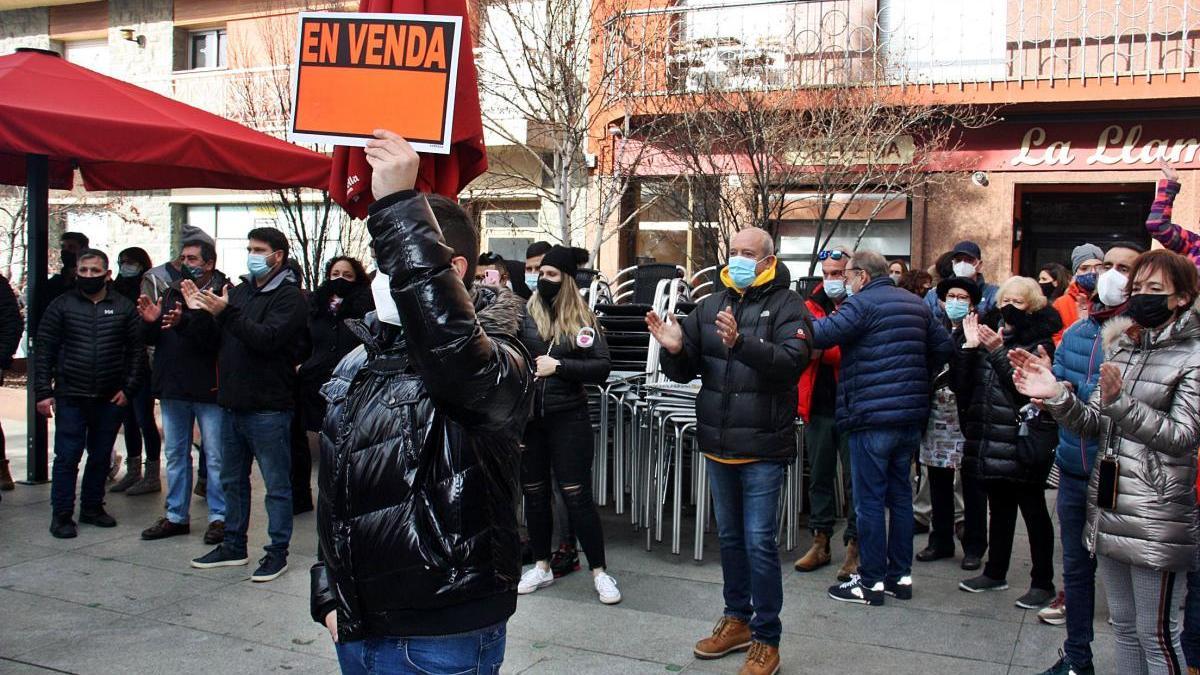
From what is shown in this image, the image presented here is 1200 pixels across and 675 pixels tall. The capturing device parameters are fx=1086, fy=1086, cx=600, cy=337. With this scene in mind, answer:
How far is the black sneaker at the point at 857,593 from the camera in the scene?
5980 millimetres

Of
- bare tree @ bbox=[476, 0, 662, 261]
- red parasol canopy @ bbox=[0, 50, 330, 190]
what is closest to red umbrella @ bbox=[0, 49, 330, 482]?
red parasol canopy @ bbox=[0, 50, 330, 190]

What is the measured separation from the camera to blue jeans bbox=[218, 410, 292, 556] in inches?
251

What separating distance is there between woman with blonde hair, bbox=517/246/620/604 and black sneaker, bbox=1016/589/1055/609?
7.29 feet

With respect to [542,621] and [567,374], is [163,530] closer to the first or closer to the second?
[542,621]

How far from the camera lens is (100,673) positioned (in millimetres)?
4816

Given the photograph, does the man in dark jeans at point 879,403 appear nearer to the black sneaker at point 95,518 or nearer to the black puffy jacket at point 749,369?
the black puffy jacket at point 749,369

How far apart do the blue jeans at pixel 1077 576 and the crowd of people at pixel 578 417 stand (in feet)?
0.04

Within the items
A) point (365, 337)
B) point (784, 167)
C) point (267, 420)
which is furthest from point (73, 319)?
point (784, 167)

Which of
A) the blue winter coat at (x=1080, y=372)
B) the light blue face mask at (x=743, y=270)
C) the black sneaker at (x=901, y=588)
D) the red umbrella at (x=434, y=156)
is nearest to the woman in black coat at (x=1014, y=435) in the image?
the black sneaker at (x=901, y=588)

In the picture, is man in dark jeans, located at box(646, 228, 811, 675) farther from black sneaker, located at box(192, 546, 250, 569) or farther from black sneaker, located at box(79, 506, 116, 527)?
black sneaker, located at box(79, 506, 116, 527)

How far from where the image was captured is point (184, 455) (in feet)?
24.0

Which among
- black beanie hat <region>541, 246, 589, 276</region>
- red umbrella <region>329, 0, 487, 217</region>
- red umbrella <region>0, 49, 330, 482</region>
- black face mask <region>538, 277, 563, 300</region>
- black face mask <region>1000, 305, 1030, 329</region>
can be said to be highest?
red umbrella <region>0, 49, 330, 482</region>

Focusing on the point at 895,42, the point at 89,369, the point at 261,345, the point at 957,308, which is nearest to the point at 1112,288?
the point at 957,308

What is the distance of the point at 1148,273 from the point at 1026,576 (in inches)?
123
